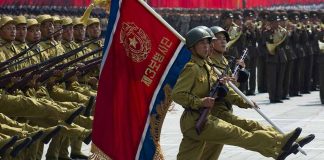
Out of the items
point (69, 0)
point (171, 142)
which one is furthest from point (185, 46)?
point (69, 0)

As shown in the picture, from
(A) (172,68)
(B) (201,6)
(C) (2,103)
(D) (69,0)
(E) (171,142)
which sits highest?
(A) (172,68)

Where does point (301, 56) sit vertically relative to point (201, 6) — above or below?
above

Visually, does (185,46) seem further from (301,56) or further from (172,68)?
(301,56)

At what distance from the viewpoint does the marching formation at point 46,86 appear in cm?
1403

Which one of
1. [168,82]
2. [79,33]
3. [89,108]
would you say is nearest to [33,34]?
[89,108]

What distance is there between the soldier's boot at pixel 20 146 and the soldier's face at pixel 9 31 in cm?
189

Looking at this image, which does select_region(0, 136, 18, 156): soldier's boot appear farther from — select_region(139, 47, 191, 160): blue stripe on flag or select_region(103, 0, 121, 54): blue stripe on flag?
select_region(139, 47, 191, 160): blue stripe on flag

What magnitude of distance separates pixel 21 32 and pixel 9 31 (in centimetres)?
44

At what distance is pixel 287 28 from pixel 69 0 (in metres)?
10.6

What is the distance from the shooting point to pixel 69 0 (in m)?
36.4

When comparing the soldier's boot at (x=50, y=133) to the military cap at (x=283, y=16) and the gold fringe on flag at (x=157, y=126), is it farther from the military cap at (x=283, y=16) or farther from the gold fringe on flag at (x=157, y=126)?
the military cap at (x=283, y=16)

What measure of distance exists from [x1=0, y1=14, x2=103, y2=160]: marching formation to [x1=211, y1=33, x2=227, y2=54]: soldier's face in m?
2.07

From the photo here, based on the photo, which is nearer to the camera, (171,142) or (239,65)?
(239,65)

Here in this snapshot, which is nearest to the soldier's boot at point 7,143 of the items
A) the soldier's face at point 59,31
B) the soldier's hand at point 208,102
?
the soldier's hand at point 208,102
